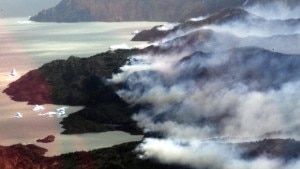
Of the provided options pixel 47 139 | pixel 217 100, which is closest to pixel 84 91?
pixel 217 100

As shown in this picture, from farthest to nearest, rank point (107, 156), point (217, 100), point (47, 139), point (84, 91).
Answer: point (84, 91), point (217, 100), point (47, 139), point (107, 156)

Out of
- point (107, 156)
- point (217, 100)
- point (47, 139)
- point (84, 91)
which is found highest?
point (217, 100)

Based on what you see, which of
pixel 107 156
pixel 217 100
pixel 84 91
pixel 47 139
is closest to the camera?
pixel 107 156

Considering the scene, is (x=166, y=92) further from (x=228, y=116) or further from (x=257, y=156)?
(x=257, y=156)

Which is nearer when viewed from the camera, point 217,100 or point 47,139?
point 47,139

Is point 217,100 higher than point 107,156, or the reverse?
point 217,100

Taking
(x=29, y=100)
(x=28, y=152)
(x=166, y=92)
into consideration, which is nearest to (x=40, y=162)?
(x=28, y=152)

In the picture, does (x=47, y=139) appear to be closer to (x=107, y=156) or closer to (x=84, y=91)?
(x=107, y=156)

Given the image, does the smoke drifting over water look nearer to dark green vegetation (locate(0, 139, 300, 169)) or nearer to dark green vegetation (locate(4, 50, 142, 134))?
dark green vegetation (locate(0, 139, 300, 169))
